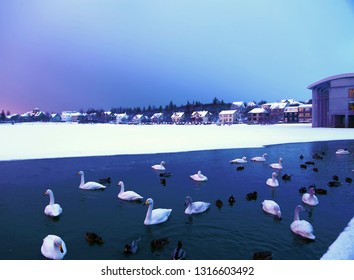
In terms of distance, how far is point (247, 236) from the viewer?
8.22m

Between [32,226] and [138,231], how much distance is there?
3.17 meters

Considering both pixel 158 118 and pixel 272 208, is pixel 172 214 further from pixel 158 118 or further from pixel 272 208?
pixel 158 118

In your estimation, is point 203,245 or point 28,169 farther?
point 28,169

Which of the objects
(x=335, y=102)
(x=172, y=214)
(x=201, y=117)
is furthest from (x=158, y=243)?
(x=201, y=117)

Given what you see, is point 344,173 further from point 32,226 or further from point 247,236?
point 32,226

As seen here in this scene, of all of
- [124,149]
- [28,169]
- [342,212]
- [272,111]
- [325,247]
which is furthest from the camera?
[272,111]

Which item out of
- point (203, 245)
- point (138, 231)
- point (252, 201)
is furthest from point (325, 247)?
point (138, 231)

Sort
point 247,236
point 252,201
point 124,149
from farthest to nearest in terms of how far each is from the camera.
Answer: point 124,149 → point 252,201 → point 247,236

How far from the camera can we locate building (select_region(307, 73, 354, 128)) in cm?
5947

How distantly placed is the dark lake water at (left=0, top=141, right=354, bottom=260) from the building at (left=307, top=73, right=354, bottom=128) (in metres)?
48.5

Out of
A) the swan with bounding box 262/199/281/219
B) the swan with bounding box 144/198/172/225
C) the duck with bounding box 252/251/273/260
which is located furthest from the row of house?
the duck with bounding box 252/251/273/260

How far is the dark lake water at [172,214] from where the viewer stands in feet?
24.6

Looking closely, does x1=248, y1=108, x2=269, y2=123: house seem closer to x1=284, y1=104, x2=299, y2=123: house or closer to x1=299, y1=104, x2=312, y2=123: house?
x1=284, y1=104, x2=299, y2=123: house

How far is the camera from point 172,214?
999cm
